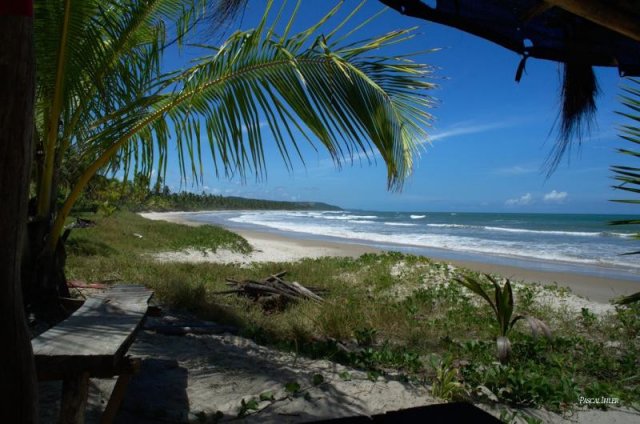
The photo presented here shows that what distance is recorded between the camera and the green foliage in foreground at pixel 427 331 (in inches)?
122

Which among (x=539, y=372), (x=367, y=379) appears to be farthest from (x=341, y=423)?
(x=539, y=372)

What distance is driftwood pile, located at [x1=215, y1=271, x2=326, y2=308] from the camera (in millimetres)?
6008

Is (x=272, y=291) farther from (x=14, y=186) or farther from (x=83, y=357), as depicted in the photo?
(x=14, y=186)

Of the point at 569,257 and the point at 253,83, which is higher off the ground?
the point at 253,83

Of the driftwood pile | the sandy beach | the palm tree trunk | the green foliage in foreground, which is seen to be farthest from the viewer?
the driftwood pile

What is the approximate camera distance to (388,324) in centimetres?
491

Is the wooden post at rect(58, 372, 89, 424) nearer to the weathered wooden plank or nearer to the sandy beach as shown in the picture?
the weathered wooden plank

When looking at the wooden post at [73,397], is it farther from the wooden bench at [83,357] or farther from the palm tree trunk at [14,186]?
the palm tree trunk at [14,186]

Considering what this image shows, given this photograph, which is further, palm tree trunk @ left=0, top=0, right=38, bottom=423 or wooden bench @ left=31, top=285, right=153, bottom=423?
wooden bench @ left=31, top=285, right=153, bottom=423

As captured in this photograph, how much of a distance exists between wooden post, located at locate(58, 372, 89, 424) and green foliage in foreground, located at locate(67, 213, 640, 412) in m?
1.92

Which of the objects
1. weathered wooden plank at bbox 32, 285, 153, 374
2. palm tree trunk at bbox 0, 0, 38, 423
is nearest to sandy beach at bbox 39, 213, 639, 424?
weathered wooden plank at bbox 32, 285, 153, 374

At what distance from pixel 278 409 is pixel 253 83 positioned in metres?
2.16

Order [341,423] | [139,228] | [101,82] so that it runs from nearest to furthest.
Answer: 1. [341,423]
2. [101,82]
3. [139,228]

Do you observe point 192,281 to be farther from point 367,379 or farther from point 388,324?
point 367,379
